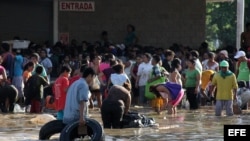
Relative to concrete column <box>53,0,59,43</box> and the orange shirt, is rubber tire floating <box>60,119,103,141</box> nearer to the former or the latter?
the orange shirt

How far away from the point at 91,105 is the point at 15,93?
2.27 m

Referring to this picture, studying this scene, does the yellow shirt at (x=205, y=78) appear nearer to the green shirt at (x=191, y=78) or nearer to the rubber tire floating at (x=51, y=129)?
the green shirt at (x=191, y=78)

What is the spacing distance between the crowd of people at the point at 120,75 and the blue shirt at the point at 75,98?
196cm

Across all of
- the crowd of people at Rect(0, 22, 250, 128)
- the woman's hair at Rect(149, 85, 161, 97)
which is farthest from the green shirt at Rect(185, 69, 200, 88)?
the woman's hair at Rect(149, 85, 161, 97)

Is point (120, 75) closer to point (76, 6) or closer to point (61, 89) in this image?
point (61, 89)

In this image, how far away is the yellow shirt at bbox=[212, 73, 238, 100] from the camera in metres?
20.2

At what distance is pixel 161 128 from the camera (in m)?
17.7

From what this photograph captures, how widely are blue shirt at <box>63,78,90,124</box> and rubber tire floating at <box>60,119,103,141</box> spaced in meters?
0.25

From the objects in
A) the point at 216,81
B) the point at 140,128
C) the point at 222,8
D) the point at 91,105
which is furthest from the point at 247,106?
the point at 222,8

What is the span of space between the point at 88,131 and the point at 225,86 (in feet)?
21.4

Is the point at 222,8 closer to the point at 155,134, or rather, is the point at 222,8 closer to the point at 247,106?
the point at 247,106

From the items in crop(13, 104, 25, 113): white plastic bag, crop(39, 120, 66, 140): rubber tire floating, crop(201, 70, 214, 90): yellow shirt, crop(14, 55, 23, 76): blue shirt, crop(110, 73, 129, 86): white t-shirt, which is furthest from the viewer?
crop(201, 70, 214, 90): yellow shirt

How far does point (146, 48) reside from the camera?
27.0 meters

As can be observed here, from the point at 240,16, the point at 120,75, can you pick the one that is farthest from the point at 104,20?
the point at 120,75
